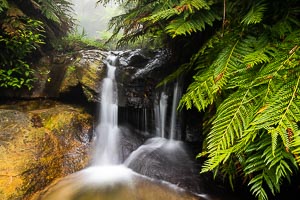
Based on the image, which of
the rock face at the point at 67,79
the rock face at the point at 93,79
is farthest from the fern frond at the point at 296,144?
the rock face at the point at 67,79

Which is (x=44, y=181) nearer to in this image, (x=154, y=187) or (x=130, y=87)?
(x=154, y=187)

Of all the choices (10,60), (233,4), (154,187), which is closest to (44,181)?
(154,187)

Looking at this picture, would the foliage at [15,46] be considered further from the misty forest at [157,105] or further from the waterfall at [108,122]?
the waterfall at [108,122]

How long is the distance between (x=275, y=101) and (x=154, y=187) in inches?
113

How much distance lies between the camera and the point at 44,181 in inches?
142

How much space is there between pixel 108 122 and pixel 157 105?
1.23m

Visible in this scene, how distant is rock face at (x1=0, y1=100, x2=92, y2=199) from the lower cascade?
0.23m

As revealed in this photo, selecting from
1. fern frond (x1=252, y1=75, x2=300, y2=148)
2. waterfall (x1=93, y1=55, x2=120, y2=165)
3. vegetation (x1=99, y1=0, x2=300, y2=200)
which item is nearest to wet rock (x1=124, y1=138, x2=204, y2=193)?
waterfall (x1=93, y1=55, x2=120, y2=165)

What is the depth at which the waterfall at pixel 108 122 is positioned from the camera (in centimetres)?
482

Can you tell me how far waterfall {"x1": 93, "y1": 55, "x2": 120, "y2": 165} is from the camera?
15.8ft

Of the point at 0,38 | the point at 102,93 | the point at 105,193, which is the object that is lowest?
the point at 105,193

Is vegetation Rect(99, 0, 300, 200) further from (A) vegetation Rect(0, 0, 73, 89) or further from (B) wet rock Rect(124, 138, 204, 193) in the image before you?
(A) vegetation Rect(0, 0, 73, 89)

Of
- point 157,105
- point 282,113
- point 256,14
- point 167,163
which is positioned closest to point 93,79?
point 157,105

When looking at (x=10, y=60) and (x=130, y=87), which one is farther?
(x=130, y=87)
